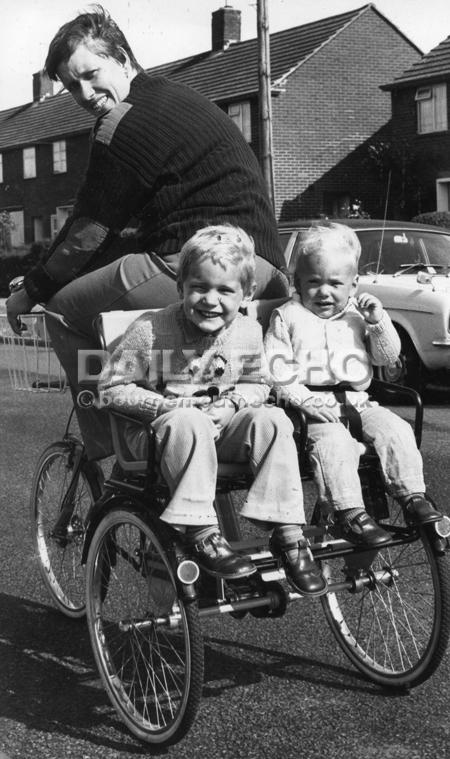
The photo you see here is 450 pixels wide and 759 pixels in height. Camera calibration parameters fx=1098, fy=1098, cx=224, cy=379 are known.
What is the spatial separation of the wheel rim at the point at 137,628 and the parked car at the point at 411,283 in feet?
21.7

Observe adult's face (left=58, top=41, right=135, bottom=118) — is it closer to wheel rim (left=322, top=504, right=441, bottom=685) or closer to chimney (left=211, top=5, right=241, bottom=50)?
wheel rim (left=322, top=504, right=441, bottom=685)

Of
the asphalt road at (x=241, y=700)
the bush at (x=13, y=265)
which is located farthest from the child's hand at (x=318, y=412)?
the bush at (x=13, y=265)

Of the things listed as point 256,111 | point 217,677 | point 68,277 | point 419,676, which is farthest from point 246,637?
point 256,111

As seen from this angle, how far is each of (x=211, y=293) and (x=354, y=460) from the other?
68 cm

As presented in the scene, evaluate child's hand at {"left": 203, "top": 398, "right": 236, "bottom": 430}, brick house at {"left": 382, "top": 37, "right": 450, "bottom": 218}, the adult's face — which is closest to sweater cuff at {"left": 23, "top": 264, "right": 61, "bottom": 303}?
the adult's face

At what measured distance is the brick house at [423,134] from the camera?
108 ft

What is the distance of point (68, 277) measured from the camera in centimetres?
400

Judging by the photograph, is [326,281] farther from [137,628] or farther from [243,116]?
[243,116]

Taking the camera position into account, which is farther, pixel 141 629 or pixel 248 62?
pixel 248 62

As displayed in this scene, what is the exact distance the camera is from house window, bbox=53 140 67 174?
4925cm

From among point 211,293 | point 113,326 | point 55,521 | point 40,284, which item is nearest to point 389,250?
point 55,521

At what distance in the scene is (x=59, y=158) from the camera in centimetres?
4962

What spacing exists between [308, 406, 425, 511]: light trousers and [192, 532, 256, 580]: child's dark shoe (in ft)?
1.17

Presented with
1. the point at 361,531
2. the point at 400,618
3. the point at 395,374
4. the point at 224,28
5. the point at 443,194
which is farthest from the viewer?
the point at 224,28
